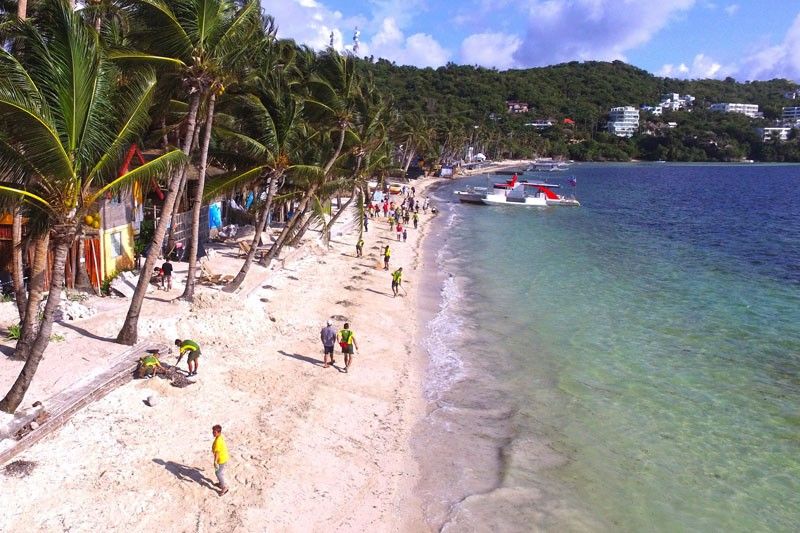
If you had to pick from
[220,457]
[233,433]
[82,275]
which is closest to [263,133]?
[82,275]

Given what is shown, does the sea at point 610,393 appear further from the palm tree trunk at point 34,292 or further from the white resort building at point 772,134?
the white resort building at point 772,134

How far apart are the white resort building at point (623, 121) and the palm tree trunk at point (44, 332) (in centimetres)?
19546

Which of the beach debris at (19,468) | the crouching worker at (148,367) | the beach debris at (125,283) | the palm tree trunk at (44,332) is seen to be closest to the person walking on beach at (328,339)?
the crouching worker at (148,367)

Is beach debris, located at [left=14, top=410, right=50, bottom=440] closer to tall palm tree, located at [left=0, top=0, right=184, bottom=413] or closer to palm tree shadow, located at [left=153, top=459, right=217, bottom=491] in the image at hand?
tall palm tree, located at [left=0, top=0, right=184, bottom=413]

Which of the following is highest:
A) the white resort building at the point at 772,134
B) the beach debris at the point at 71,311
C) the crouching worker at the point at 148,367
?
the white resort building at the point at 772,134

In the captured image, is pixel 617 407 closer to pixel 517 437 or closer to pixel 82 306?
pixel 517 437

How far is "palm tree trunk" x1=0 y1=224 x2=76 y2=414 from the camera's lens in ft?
25.8

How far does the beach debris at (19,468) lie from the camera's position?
775 cm

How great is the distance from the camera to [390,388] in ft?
42.8

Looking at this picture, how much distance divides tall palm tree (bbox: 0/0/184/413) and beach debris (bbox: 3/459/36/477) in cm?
194

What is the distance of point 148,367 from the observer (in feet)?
35.8

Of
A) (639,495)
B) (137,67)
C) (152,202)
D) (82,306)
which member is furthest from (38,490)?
(152,202)

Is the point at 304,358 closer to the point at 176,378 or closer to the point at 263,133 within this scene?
the point at 176,378

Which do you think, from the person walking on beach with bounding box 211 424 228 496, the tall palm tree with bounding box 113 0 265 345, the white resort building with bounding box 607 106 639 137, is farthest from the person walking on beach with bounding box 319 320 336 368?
the white resort building with bounding box 607 106 639 137
